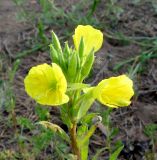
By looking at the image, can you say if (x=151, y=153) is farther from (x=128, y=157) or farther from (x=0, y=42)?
(x=0, y=42)

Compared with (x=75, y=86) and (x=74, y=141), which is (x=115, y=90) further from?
(x=74, y=141)

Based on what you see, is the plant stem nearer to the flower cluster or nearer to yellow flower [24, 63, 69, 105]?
the flower cluster

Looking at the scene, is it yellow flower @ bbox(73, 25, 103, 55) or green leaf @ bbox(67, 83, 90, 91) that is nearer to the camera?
Answer: green leaf @ bbox(67, 83, 90, 91)

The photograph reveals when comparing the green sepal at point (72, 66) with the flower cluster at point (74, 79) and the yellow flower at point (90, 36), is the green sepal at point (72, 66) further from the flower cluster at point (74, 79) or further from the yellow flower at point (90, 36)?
the yellow flower at point (90, 36)

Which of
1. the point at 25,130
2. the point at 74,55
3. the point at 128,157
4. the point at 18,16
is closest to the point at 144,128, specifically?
the point at 128,157

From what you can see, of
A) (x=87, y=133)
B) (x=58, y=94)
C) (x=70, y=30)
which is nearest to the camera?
(x=58, y=94)

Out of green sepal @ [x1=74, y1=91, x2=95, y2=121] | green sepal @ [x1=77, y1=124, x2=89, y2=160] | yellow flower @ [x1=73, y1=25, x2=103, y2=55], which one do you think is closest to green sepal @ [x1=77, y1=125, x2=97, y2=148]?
green sepal @ [x1=77, y1=124, x2=89, y2=160]
